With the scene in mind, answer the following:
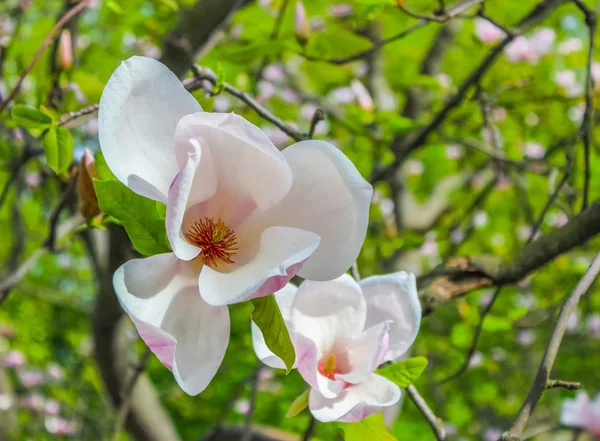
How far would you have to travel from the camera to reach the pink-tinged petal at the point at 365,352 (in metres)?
0.47

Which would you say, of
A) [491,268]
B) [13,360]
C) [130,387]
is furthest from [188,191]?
[13,360]

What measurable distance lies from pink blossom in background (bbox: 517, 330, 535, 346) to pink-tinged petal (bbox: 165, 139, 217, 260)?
2192mm

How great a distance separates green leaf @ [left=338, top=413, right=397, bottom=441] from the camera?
0.46 metres

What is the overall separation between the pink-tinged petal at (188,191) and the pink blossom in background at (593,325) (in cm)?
224

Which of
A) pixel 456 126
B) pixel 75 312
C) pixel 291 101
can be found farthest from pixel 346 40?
pixel 75 312

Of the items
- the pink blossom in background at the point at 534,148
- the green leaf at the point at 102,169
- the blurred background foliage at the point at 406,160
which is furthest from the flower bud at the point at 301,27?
the pink blossom in background at the point at 534,148

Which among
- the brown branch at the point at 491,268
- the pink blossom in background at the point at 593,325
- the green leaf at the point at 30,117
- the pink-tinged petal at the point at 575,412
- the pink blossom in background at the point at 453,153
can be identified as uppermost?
the green leaf at the point at 30,117

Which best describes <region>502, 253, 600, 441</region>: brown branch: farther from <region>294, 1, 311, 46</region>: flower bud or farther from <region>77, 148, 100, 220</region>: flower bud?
<region>294, 1, 311, 46</region>: flower bud

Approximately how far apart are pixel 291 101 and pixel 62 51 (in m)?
1.23

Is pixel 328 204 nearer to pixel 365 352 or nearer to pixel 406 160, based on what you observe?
pixel 365 352

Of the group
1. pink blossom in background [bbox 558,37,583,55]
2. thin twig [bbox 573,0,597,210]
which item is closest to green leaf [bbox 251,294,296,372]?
thin twig [bbox 573,0,597,210]

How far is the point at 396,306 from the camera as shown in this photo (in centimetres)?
50

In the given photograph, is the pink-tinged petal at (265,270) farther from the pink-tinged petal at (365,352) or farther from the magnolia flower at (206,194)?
the pink-tinged petal at (365,352)

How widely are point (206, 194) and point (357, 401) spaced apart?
20 cm
